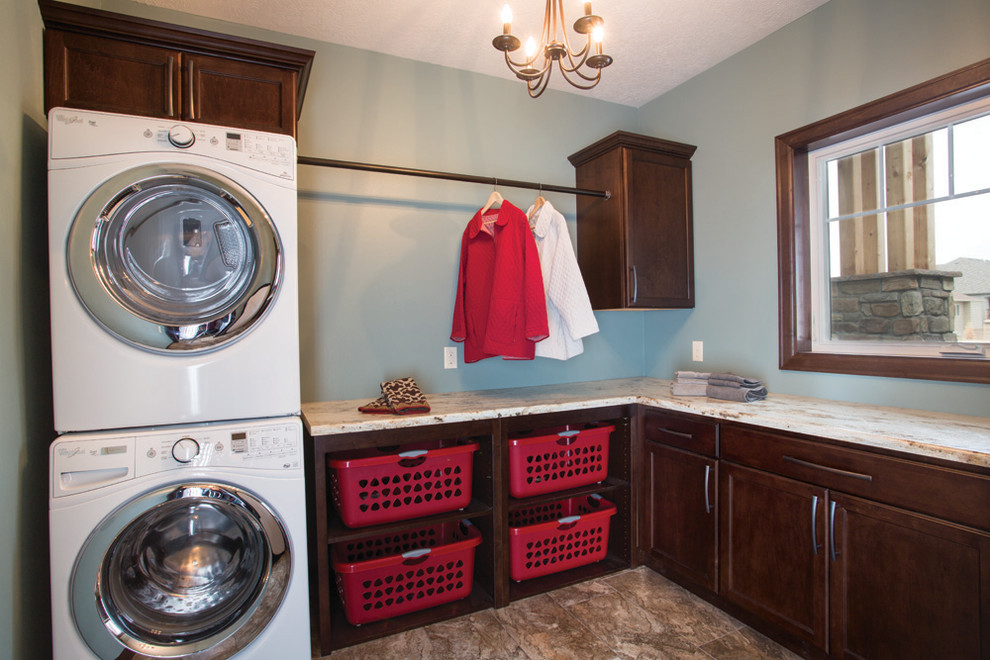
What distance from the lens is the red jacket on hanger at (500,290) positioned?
236 cm

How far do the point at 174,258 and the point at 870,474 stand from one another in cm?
227

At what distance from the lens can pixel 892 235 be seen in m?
2.11

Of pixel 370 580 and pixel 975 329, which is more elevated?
pixel 975 329

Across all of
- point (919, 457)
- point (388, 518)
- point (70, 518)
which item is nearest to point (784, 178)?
point (919, 457)

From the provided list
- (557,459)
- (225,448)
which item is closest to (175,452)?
(225,448)

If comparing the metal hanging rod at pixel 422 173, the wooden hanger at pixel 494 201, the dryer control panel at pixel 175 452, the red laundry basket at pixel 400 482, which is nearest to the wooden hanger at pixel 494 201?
the wooden hanger at pixel 494 201

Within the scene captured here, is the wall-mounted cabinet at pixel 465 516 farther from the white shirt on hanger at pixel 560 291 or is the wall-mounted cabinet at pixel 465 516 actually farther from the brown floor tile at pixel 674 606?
the white shirt on hanger at pixel 560 291

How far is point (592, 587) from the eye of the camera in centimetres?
234

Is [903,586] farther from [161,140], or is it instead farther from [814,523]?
[161,140]

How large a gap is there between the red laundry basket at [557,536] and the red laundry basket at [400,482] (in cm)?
37

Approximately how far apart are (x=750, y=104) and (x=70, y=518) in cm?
322

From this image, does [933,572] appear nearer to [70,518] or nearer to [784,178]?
[784,178]

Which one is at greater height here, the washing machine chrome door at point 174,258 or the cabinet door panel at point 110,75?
the cabinet door panel at point 110,75

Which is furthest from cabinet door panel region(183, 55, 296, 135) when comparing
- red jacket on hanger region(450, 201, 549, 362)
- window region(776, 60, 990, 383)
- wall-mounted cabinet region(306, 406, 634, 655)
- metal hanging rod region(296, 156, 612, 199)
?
window region(776, 60, 990, 383)
